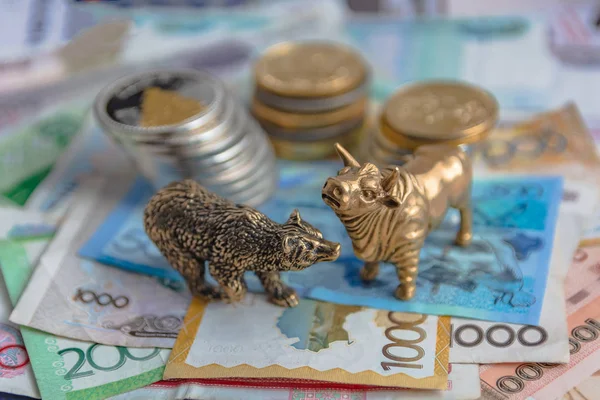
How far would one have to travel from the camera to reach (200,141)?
1.17m

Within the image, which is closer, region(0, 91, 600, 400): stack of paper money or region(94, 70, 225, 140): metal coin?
region(0, 91, 600, 400): stack of paper money

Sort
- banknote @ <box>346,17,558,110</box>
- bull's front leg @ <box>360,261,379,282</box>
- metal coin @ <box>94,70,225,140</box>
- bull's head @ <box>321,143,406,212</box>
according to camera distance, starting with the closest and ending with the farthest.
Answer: bull's head @ <box>321,143,406,212</box> → bull's front leg @ <box>360,261,379,282</box> → metal coin @ <box>94,70,225,140</box> → banknote @ <box>346,17,558,110</box>

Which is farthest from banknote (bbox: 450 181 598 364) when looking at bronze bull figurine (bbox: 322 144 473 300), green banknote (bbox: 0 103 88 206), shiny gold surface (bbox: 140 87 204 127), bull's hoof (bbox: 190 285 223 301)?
green banknote (bbox: 0 103 88 206)

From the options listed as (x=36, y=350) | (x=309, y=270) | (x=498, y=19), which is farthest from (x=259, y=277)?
(x=498, y=19)

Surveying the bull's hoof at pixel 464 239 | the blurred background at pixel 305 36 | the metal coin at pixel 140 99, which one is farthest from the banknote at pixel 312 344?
the blurred background at pixel 305 36

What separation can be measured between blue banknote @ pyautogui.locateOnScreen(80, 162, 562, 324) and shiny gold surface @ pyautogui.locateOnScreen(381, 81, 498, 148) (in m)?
0.14

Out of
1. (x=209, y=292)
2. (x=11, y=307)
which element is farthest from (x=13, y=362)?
(x=209, y=292)

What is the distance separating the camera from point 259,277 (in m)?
1.02

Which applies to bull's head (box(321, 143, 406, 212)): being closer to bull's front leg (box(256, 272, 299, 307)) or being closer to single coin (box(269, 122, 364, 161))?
bull's front leg (box(256, 272, 299, 307))

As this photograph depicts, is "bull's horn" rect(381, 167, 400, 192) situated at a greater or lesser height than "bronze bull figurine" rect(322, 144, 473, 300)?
greater

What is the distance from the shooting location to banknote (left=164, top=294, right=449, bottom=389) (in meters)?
0.93

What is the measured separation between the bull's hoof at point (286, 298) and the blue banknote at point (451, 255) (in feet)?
0.10

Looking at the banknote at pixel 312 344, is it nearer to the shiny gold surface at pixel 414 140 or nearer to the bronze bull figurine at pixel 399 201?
the bronze bull figurine at pixel 399 201

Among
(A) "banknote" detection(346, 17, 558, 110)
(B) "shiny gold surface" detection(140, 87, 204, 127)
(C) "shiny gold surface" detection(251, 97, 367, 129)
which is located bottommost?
(A) "banknote" detection(346, 17, 558, 110)
